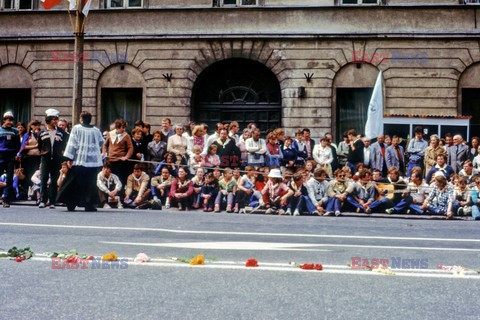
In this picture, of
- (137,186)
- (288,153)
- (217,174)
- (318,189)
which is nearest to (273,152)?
(288,153)

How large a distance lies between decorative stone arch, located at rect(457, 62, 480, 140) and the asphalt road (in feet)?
44.2

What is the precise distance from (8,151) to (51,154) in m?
1.13

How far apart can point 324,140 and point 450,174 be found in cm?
320

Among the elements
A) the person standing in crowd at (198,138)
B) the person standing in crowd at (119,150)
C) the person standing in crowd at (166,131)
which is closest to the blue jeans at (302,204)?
the person standing in crowd at (198,138)

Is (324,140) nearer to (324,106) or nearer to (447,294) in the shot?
(324,106)

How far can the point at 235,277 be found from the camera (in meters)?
6.59

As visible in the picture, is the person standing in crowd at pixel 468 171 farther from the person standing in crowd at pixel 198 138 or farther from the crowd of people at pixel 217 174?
the person standing in crowd at pixel 198 138

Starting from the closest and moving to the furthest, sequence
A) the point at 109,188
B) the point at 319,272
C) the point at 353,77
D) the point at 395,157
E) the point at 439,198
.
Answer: the point at 319,272
the point at 439,198
the point at 109,188
the point at 395,157
the point at 353,77

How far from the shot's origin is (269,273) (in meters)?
6.81

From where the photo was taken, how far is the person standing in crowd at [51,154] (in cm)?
1466

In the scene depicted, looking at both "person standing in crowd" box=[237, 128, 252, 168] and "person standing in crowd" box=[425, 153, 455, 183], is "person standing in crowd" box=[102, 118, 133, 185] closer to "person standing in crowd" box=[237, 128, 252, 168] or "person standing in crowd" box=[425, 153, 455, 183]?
"person standing in crowd" box=[237, 128, 252, 168]

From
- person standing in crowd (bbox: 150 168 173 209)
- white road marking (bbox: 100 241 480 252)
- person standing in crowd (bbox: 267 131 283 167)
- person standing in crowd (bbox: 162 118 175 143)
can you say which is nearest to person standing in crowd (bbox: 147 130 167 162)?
person standing in crowd (bbox: 162 118 175 143)

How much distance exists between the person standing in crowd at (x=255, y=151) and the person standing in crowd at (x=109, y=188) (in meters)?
3.19

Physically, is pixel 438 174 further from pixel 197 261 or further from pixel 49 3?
pixel 49 3
